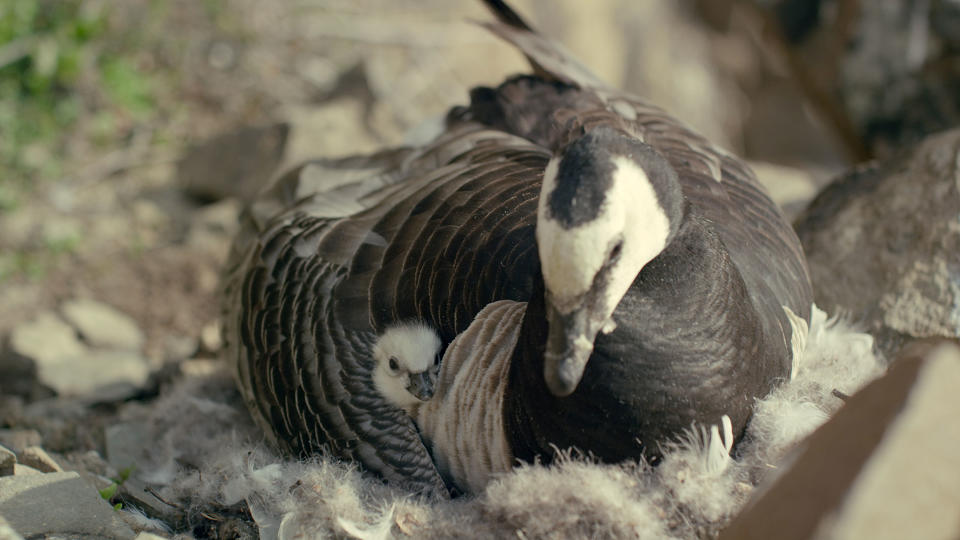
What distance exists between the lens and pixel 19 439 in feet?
10.8

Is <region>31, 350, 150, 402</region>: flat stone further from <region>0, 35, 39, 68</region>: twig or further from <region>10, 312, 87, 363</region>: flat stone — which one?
<region>0, 35, 39, 68</region>: twig

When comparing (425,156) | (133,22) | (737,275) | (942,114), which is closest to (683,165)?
(737,275)

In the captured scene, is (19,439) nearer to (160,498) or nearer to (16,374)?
(160,498)

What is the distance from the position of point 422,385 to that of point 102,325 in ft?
9.10

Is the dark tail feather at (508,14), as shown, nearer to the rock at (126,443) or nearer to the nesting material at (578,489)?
the nesting material at (578,489)

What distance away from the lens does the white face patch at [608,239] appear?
200cm

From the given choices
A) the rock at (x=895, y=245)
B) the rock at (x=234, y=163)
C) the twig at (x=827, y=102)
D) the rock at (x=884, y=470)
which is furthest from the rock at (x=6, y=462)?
the twig at (x=827, y=102)

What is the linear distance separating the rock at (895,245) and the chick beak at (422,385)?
5.63ft

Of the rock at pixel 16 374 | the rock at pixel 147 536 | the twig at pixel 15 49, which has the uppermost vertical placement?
the twig at pixel 15 49

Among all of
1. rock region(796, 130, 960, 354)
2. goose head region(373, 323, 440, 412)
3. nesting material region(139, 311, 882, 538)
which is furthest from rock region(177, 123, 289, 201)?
rock region(796, 130, 960, 354)

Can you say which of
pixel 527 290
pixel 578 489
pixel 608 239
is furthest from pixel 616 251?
pixel 578 489

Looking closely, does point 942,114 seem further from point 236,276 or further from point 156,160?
point 156,160

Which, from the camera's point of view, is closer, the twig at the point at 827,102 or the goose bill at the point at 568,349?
the goose bill at the point at 568,349

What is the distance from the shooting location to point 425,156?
11.8ft
